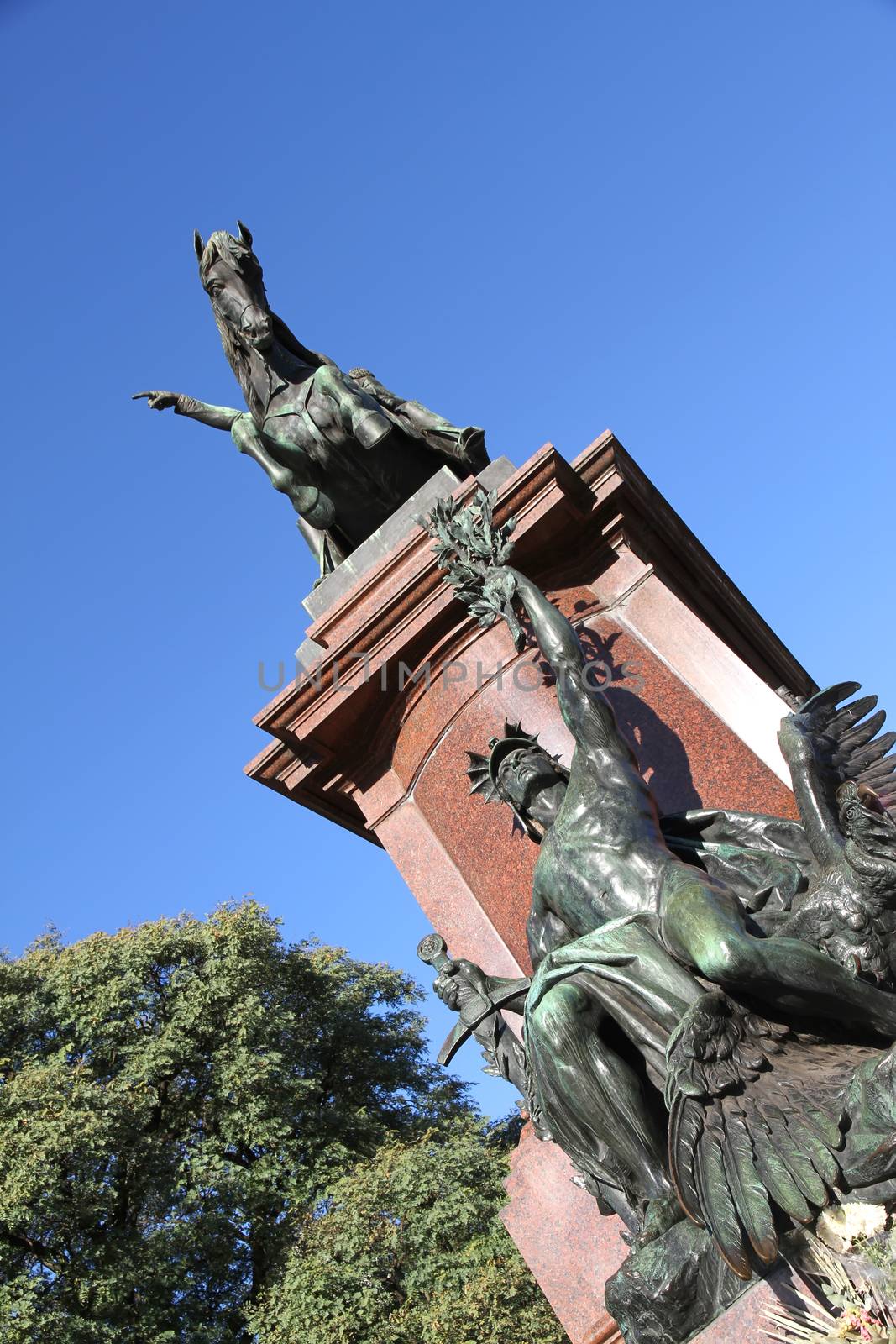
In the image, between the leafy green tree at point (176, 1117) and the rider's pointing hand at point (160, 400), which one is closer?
the rider's pointing hand at point (160, 400)

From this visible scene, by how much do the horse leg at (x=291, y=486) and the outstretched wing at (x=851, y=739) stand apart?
3916 millimetres

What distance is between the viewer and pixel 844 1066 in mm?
3754

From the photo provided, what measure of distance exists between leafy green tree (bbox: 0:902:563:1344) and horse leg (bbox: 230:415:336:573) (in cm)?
1266

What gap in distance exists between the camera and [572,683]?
5121mm

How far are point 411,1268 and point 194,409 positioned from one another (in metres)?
13.4

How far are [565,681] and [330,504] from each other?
3.13 m

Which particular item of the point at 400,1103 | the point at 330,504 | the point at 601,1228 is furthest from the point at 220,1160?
the point at 601,1228

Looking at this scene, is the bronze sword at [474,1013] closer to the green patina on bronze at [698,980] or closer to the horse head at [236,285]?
the green patina on bronze at [698,980]

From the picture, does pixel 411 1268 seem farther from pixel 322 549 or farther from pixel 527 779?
pixel 527 779

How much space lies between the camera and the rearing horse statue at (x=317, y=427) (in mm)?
7543

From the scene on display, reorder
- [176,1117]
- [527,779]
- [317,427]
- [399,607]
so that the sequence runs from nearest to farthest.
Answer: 1. [527,779]
2. [399,607]
3. [317,427]
4. [176,1117]

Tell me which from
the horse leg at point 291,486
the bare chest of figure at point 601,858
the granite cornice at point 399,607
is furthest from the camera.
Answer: the horse leg at point 291,486

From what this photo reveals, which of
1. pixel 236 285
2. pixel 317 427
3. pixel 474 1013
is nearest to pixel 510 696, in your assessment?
pixel 474 1013

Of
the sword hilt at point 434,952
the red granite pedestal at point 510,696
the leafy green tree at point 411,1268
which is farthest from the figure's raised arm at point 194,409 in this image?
the leafy green tree at point 411,1268
